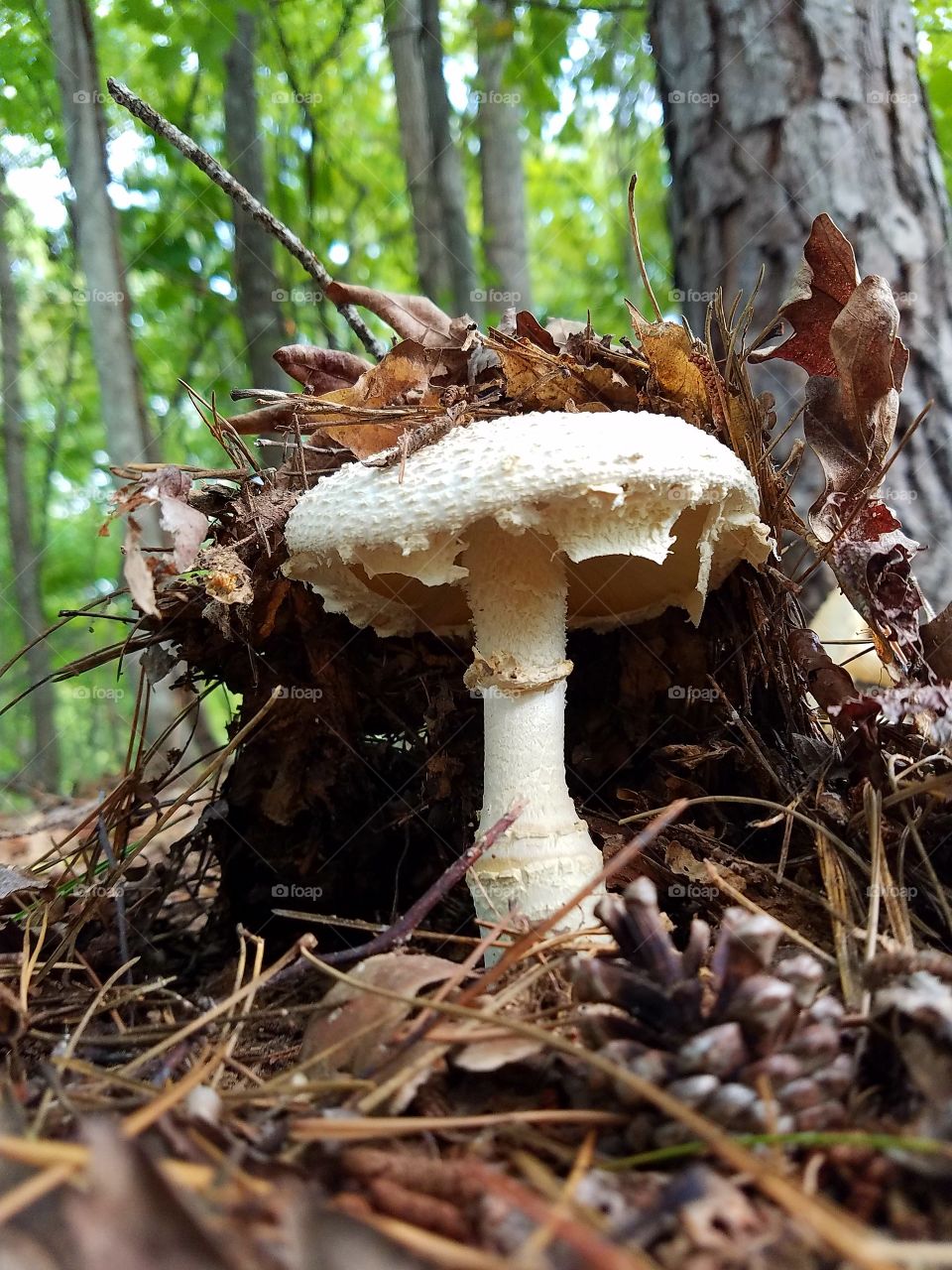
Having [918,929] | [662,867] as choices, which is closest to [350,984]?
[662,867]

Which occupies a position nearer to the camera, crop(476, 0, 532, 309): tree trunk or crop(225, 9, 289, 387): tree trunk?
crop(225, 9, 289, 387): tree trunk

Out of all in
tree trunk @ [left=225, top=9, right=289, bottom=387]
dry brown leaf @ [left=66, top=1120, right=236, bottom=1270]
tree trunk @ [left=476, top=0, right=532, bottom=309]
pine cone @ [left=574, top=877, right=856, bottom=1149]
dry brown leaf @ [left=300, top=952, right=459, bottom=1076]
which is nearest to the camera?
dry brown leaf @ [left=66, top=1120, right=236, bottom=1270]

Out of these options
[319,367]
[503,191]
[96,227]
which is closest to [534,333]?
[319,367]

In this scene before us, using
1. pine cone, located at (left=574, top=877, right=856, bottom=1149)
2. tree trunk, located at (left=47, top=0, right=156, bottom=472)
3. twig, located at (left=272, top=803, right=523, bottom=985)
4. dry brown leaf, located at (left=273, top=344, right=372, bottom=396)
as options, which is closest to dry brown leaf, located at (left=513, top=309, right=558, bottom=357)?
dry brown leaf, located at (left=273, top=344, right=372, bottom=396)

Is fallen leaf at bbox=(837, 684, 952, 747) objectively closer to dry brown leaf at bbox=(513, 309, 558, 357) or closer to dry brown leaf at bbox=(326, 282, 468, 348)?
dry brown leaf at bbox=(513, 309, 558, 357)

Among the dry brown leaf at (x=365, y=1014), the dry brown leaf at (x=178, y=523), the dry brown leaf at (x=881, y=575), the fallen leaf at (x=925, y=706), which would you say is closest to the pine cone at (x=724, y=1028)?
the dry brown leaf at (x=365, y=1014)

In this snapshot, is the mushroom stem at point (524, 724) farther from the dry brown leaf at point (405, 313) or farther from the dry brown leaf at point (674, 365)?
the dry brown leaf at point (405, 313)
